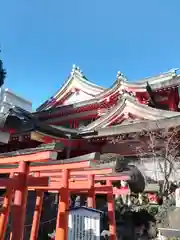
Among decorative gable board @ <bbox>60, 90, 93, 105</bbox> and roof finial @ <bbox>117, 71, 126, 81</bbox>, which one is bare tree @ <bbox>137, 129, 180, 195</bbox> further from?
decorative gable board @ <bbox>60, 90, 93, 105</bbox>

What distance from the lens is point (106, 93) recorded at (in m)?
15.1

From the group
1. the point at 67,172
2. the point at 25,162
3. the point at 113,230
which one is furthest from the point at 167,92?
the point at 25,162

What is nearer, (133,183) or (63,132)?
(133,183)

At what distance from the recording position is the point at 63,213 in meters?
4.61

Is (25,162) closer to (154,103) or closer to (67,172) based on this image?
(67,172)

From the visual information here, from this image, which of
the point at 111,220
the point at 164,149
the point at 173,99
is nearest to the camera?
the point at 111,220

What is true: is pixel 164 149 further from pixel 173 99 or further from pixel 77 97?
pixel 77 97

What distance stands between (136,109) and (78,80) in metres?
8.06

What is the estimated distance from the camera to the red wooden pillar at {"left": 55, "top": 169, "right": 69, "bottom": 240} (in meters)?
4.50

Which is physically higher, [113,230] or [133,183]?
[133,183]

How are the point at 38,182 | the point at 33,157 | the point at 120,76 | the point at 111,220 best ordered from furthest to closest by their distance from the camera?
the point at 120,76 < the point at 111,220 < the point at 38,182 < the point at 33,157

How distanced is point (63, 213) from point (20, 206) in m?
0.94

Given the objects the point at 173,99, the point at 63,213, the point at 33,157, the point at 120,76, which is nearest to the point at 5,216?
the point at 63,213

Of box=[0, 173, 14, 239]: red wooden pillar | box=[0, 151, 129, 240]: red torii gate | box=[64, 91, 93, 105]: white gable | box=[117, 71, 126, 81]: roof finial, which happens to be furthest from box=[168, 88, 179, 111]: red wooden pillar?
box=[0, 173, 14, 239]: red wooden pillar
